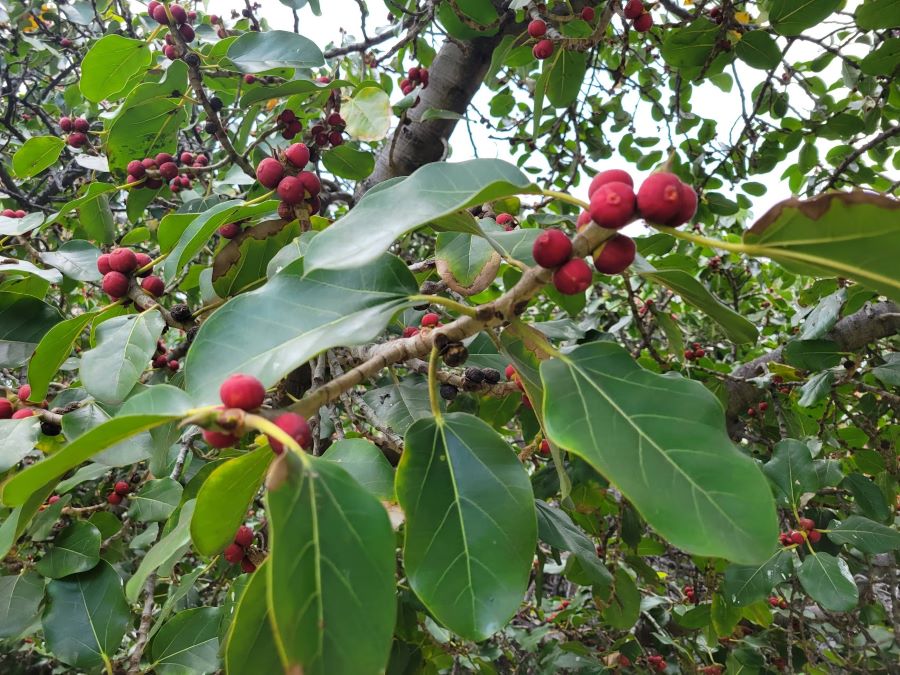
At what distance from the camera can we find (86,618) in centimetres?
126

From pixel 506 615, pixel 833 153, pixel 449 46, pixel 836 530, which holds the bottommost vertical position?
pixel 836 530

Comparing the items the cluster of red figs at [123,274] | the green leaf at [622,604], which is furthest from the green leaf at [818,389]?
the cluster of red figs at [123,274]

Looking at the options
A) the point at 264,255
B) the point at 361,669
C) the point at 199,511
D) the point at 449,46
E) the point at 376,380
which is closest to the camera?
the point at 361,669

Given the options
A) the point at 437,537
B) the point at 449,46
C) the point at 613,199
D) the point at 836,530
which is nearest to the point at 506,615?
the point at 437,537

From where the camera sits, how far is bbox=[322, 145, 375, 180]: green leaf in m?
1.71

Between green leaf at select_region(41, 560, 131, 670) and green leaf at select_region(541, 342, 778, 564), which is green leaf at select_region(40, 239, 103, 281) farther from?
green leaf at select_region(541, 342, 778, 564)

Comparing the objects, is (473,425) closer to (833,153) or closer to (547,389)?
(547,389)

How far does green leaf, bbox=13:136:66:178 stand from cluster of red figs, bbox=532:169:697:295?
1.78 meters

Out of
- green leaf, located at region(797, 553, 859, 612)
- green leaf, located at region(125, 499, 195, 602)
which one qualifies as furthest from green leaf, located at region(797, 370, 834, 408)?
green leaf, located at region(125, 499, 195, 602)

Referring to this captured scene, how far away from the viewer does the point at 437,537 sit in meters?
0.72

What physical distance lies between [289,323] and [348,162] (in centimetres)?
118

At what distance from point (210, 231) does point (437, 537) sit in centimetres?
70

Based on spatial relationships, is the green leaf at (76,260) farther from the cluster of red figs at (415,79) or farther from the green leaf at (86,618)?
the cluster of red figs at (415,79)

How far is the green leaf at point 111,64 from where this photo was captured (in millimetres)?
1513
